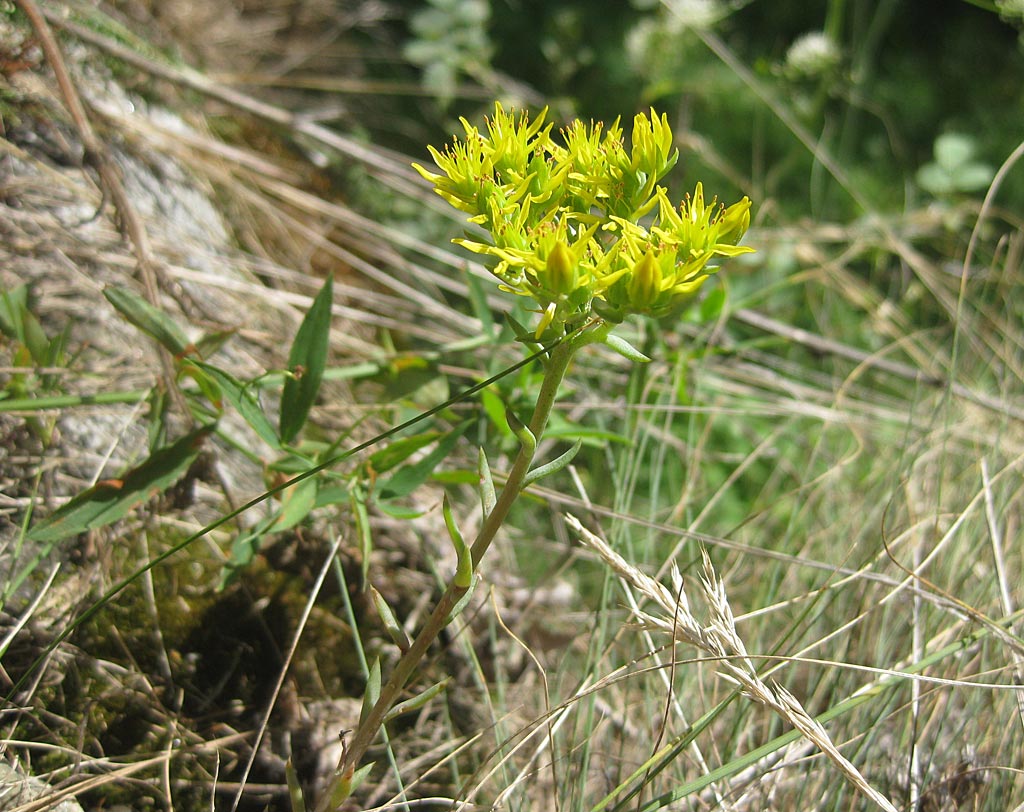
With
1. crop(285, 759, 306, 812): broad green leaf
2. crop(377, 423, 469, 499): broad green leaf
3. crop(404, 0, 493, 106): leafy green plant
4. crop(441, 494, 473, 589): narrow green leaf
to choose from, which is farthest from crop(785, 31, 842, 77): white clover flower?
crop(285, 759, 306, 812): broad green leaf

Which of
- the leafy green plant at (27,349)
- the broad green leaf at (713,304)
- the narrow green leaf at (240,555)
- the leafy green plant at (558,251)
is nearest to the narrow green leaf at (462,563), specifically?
the leafy green plant at (558,251)

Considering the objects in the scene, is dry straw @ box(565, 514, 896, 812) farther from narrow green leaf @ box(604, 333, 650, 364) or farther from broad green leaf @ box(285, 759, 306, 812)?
broad green leaf @ box(285, 759, 306, 812)

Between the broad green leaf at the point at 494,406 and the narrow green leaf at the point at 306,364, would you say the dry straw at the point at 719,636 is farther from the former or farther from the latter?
the narrow green leaf at the point at 306,364

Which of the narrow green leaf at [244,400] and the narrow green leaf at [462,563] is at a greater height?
the narrow green leaf at [462,563]

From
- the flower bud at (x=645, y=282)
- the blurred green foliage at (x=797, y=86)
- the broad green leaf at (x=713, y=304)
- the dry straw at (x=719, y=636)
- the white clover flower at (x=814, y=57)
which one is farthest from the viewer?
the blurred green foliage at (x=797, y=86)

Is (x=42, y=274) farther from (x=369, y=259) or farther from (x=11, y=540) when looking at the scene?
(x=369, y=259)

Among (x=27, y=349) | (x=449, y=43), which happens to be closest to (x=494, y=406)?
(x=27, y=349)
